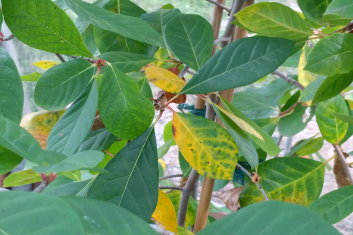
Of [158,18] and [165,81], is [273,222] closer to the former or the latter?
[165,81]

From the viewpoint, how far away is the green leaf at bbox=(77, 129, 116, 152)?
0.51 m

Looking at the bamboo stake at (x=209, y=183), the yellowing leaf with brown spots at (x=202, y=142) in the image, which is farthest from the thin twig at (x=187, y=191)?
the yellowing leaf with brown spots at (x=202, y=142)

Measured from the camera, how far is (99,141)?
52 centimetres

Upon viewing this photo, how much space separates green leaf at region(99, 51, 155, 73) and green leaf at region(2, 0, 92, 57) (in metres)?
0.06

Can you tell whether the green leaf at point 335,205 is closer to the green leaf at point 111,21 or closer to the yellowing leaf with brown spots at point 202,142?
the yellowing leaf with brown spots at point 202,142

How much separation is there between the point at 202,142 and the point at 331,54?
0.50 ft

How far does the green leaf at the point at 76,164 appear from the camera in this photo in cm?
22

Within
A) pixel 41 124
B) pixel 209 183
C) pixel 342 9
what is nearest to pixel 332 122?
pixel 209 183

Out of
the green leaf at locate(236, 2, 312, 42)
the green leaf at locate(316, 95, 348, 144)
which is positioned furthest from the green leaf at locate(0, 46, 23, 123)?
the green leaf at locate(316, 95, 348, 144)

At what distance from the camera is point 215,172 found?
1.61 feet

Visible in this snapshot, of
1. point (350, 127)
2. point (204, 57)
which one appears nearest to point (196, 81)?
point (204, 57)

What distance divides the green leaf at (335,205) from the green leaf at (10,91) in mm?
299

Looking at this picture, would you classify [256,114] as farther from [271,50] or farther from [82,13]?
[82,13]

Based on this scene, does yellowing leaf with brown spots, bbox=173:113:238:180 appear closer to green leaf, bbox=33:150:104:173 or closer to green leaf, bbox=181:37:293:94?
green leaf, bbox=181:37:293:94
